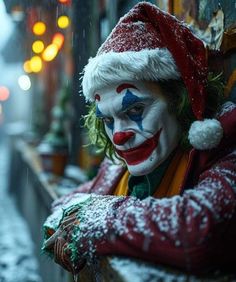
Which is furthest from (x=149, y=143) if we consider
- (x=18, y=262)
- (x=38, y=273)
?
(x=18, y=262)

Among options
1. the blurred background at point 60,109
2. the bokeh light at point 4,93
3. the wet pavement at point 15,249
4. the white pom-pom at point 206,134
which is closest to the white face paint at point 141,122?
the white pom-pom at point 206,134

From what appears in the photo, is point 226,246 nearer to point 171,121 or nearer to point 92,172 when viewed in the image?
point 171,121

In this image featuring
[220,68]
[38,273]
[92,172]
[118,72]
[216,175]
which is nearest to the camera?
[216,175]

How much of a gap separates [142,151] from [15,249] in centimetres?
448

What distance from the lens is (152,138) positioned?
8.18 feet

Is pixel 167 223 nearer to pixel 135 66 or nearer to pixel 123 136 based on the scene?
pixel 123 136

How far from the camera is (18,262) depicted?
19.6 feet

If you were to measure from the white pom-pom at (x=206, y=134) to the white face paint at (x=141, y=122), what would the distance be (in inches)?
6.2

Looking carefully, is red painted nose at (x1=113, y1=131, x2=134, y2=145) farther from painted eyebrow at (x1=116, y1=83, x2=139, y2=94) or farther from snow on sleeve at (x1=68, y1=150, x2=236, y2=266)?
snow on sleeve at (x1=68, y1=150, x2=236, y2=266)

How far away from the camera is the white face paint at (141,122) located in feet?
8.07

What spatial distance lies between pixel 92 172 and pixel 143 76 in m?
2.59

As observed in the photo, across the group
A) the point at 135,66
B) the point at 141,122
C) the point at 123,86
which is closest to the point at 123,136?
the point at 141,122

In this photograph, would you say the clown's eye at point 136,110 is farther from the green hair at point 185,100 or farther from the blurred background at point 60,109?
the blurred background at point 60,109

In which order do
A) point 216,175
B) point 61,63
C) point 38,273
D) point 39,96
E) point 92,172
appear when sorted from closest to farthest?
point 216,175 → point 92,172 → point 38,273 → point 61,63 → point 39,96
